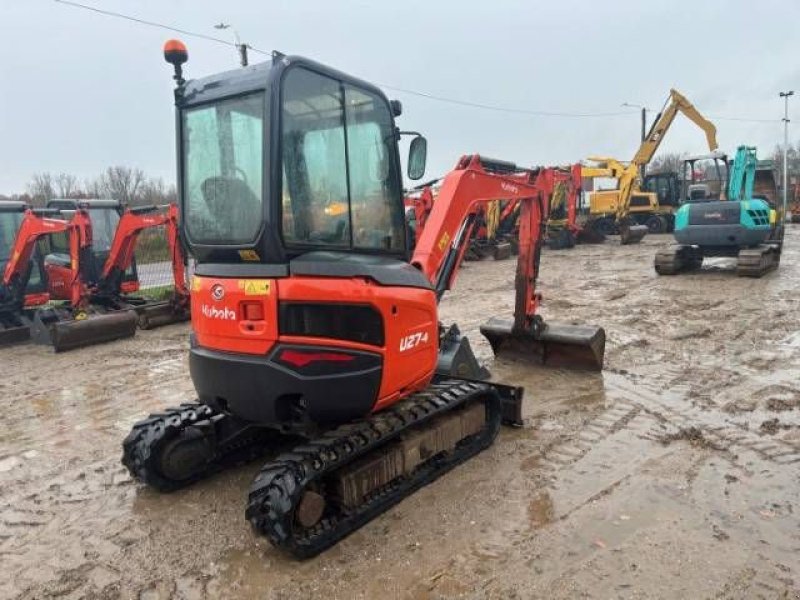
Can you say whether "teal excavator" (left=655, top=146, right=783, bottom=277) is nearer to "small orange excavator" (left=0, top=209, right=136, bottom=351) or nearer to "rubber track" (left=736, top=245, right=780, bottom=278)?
"rubber track" (left=736, top=245, right=780, bottom=278)

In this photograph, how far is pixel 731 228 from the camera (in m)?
11.9

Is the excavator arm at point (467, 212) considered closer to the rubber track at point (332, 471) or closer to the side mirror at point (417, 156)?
the side mirror at point (417, 156)

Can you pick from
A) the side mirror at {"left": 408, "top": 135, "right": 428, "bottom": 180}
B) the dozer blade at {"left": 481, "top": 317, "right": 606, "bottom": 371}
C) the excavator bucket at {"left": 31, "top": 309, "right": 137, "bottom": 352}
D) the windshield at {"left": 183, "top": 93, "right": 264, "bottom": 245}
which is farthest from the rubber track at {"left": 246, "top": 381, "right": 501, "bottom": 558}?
the excavator bucket at {"left": 31, "top": 309, "right": 137, "bottom": 352}

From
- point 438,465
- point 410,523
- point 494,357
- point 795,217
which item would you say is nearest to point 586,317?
point 494,357

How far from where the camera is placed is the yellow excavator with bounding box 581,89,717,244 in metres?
19.8

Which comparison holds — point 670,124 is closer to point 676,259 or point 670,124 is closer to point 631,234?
point 631,234

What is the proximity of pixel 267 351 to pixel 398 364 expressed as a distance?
0.81m

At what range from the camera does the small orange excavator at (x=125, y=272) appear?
9891 millimetres

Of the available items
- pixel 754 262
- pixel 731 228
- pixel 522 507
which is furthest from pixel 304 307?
pixel 731 228

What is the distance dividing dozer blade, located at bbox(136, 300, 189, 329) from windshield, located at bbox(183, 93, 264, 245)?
6897 mm

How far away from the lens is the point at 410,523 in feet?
11.5

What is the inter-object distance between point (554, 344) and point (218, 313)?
3936 mm

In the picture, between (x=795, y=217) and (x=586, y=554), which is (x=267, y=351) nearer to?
(x=586, y=554)

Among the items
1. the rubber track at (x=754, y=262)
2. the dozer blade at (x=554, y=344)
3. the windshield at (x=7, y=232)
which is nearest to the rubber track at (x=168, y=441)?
the dozer blade at (x=554, y=344)
